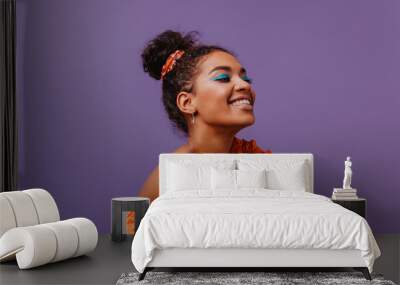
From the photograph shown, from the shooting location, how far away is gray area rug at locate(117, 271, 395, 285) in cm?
426

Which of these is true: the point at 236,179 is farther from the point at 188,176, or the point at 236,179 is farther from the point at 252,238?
the point at 252,238

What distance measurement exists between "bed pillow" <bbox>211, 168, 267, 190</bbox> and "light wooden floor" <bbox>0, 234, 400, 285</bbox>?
3.47ft

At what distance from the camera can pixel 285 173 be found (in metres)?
6.05

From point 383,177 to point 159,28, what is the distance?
2891 mm

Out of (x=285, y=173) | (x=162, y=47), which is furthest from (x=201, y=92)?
(x=285, y=173)

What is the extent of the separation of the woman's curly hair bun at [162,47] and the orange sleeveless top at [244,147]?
43.0 inches

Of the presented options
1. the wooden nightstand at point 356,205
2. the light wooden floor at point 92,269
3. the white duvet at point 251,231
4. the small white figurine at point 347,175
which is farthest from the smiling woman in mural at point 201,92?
the white duvet at point 251,231

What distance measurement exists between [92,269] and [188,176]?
1574 mm

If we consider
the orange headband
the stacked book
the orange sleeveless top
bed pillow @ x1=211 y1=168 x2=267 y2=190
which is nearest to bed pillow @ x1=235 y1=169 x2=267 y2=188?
bed pillow @ x1=211 y1=168 x2=267 y2=190

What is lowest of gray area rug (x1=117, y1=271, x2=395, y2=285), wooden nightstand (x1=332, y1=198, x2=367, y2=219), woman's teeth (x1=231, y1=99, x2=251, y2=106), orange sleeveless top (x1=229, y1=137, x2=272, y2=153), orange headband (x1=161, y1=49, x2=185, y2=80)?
gray area rug (x1=117, y1=271, x2=395, y2=285)

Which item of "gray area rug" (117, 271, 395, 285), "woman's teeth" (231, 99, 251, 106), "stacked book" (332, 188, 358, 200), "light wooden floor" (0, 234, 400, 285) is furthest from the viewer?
"woman's teeth" (231, 99, 251, 106)

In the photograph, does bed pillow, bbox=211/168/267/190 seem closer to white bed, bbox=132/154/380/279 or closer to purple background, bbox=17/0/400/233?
purple background, bbox=17/0/400/233

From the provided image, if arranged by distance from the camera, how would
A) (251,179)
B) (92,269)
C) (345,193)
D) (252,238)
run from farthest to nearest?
(345,193) < (251,179) < (92,269) < (252,238)

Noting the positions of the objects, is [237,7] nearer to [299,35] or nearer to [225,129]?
[299,35]
